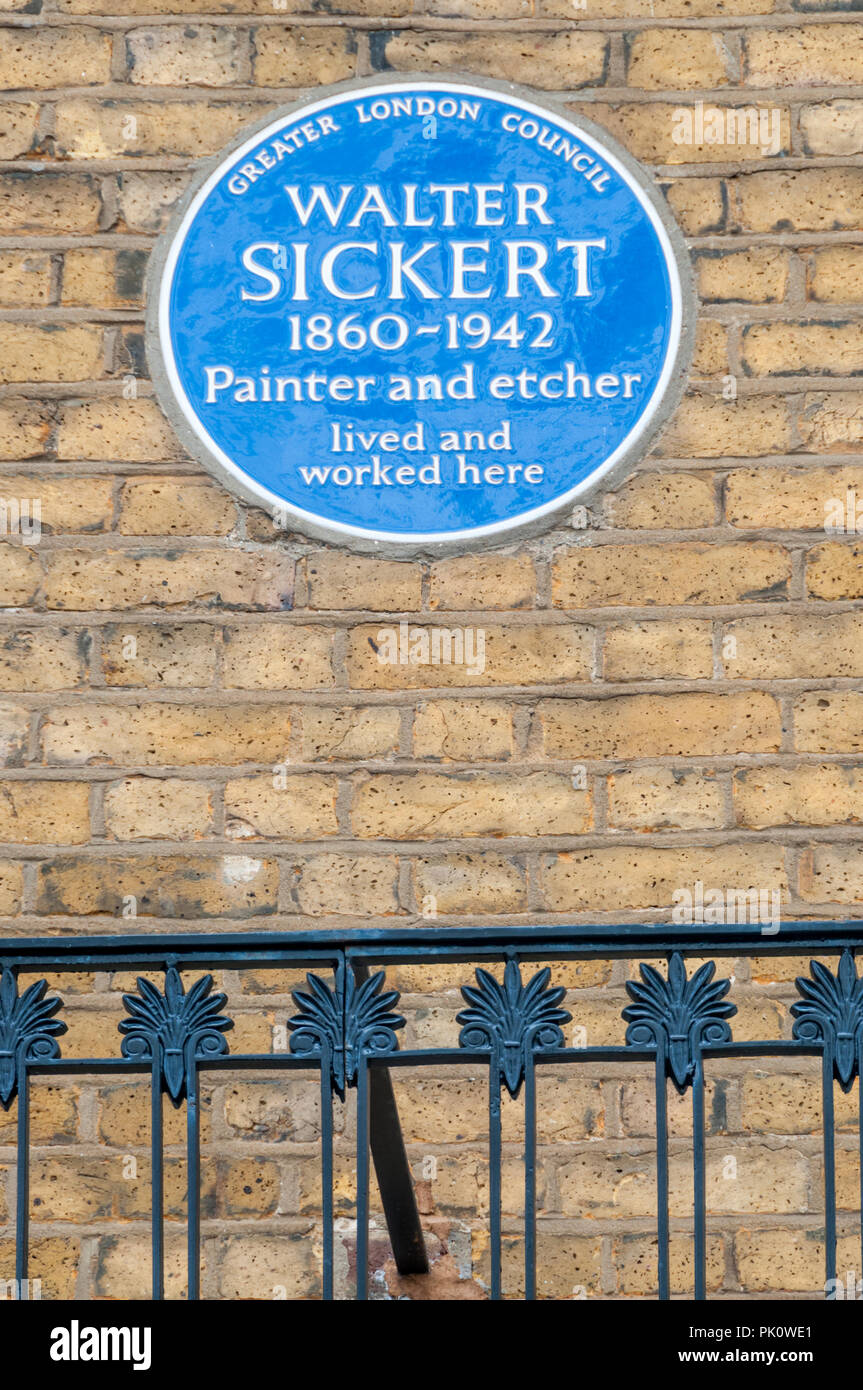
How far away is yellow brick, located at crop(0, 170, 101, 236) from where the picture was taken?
3383 millimetres

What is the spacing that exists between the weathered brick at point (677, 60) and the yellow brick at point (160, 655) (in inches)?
62.7

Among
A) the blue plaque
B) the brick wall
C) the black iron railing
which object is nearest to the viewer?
the black iron railing

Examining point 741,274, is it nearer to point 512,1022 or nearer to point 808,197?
point 808,197

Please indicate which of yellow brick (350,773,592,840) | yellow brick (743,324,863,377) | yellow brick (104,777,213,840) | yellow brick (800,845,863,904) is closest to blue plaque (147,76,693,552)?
yellow brick (743,324,863,377)

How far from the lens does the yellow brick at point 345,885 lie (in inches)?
128

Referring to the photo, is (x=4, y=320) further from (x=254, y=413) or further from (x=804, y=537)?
(x=804, y=537)

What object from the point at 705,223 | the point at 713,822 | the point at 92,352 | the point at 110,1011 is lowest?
the point at 110,1011

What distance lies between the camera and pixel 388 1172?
3131 mm

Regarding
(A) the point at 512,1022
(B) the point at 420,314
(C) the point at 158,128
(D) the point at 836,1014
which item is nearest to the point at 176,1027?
(A) the point at 512,1022

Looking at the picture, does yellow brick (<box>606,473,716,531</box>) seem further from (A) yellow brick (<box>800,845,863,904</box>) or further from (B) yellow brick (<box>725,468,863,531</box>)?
(A) yellow brick (<box>800,845,863,904</box>)

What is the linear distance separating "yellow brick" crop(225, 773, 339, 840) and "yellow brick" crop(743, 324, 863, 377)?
4.41 feet

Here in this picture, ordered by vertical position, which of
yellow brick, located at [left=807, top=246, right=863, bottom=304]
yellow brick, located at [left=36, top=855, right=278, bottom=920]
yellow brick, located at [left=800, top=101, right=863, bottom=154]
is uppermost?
yellow brick, located at [left=800, top=101, right=863, bottom=154]

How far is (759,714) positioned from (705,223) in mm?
1111

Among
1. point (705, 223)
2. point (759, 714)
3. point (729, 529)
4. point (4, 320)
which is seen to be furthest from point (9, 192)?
point (759, 714)
